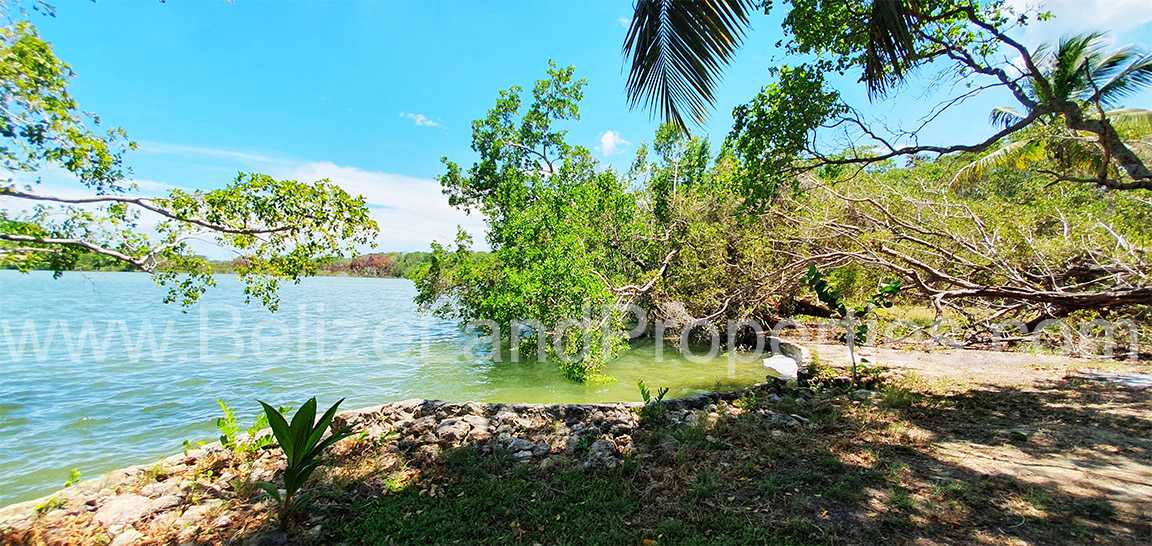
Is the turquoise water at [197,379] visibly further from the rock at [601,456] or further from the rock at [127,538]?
the rock at [601,456]

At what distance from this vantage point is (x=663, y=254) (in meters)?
14.5

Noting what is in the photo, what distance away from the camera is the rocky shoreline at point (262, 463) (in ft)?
9.75

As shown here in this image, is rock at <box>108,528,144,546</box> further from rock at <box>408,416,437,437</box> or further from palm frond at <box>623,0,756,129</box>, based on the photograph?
palm frond at <box>623,0,756,129</box>

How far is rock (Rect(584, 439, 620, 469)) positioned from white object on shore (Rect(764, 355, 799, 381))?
399cm

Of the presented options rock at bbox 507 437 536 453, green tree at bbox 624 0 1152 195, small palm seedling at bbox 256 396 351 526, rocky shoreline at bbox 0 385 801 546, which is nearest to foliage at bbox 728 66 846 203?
green tree at bbox 624 0 1152 195

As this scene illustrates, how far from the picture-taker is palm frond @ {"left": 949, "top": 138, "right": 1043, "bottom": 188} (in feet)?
33.5

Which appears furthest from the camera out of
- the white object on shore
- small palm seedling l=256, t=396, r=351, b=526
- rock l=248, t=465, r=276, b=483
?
the white object on shore

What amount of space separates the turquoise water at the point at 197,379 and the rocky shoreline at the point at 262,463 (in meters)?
2.27

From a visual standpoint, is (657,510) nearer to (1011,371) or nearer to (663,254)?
(1011,371)

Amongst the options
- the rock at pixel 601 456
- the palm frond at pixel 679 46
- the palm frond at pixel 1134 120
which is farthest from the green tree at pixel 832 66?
the palm frond at pixel 1134 120

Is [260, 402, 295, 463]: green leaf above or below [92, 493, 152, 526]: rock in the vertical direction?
above

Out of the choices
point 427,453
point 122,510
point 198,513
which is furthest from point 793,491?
point 122,510

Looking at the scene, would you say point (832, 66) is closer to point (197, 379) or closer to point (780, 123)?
point (780, 123)

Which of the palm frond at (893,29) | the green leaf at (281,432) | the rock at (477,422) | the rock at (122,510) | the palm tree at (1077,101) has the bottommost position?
the rock at (122,510)
